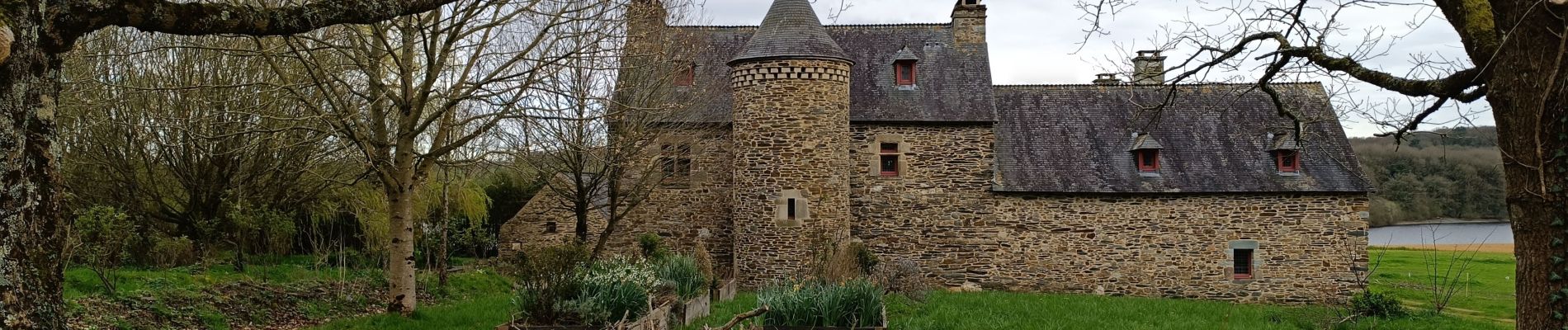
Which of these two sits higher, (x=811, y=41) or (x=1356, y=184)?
(x=811, y=41)

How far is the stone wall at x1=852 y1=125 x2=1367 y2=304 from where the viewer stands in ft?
64.3

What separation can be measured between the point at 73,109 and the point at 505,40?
19.5 ft

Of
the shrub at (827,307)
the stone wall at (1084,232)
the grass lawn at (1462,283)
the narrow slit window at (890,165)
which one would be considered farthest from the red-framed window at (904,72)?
the shrub at (827,307)

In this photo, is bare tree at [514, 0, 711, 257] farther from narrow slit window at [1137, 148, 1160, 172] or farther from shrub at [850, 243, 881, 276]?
narrow slit window at [1137, 148, 1160, 172]

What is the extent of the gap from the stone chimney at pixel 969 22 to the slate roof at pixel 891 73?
0.15m

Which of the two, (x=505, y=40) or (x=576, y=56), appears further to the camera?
(x=505, y=40)

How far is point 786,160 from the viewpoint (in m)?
17.9

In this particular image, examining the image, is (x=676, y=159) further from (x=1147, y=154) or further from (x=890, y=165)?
(x=1147, y=154)

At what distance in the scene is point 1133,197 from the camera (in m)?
19.7

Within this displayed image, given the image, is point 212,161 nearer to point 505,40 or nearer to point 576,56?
point 505,40

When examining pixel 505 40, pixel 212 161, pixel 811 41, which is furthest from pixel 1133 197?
pixel 212 161

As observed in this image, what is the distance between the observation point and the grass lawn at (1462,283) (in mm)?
17730

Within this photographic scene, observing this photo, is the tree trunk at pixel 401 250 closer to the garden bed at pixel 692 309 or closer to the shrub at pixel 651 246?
the garden bed at pixel 692 309

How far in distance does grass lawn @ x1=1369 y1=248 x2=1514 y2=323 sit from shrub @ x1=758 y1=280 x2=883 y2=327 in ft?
20.4
